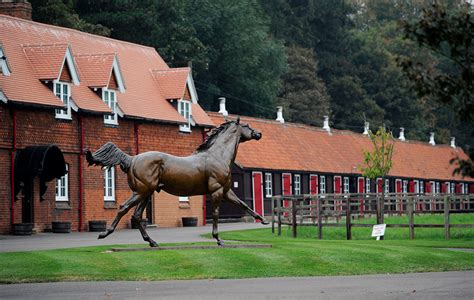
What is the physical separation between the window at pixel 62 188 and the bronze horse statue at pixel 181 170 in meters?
17.8

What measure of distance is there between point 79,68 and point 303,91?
166 feet

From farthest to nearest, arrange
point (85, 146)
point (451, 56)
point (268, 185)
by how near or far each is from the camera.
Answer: point (268, 185)
point (85, 146)
point (451, 56)

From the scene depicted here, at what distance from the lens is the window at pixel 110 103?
4866 cm

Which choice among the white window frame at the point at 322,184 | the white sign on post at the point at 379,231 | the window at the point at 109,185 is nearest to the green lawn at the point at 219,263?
the white sign on post at the point at 379,231

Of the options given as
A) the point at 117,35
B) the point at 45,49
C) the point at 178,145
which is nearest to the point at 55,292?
the point at 45,49

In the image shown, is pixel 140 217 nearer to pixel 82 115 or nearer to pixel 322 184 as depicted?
pixel 82 115

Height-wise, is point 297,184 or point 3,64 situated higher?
point 3,64

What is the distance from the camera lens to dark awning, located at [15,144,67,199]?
42000 millimetres

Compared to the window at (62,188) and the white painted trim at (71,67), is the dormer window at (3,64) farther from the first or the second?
the window at (62,188)

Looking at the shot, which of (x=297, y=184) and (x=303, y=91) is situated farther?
(x=303, y=91)

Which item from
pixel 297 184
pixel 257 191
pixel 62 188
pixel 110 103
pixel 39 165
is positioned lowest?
pixel 257 191

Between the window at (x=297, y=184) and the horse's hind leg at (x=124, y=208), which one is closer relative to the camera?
the horse's hind leg at (x=124, y=208)

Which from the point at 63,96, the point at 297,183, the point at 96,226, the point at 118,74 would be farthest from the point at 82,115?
the point at 297,183

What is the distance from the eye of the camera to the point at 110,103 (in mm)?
48969
